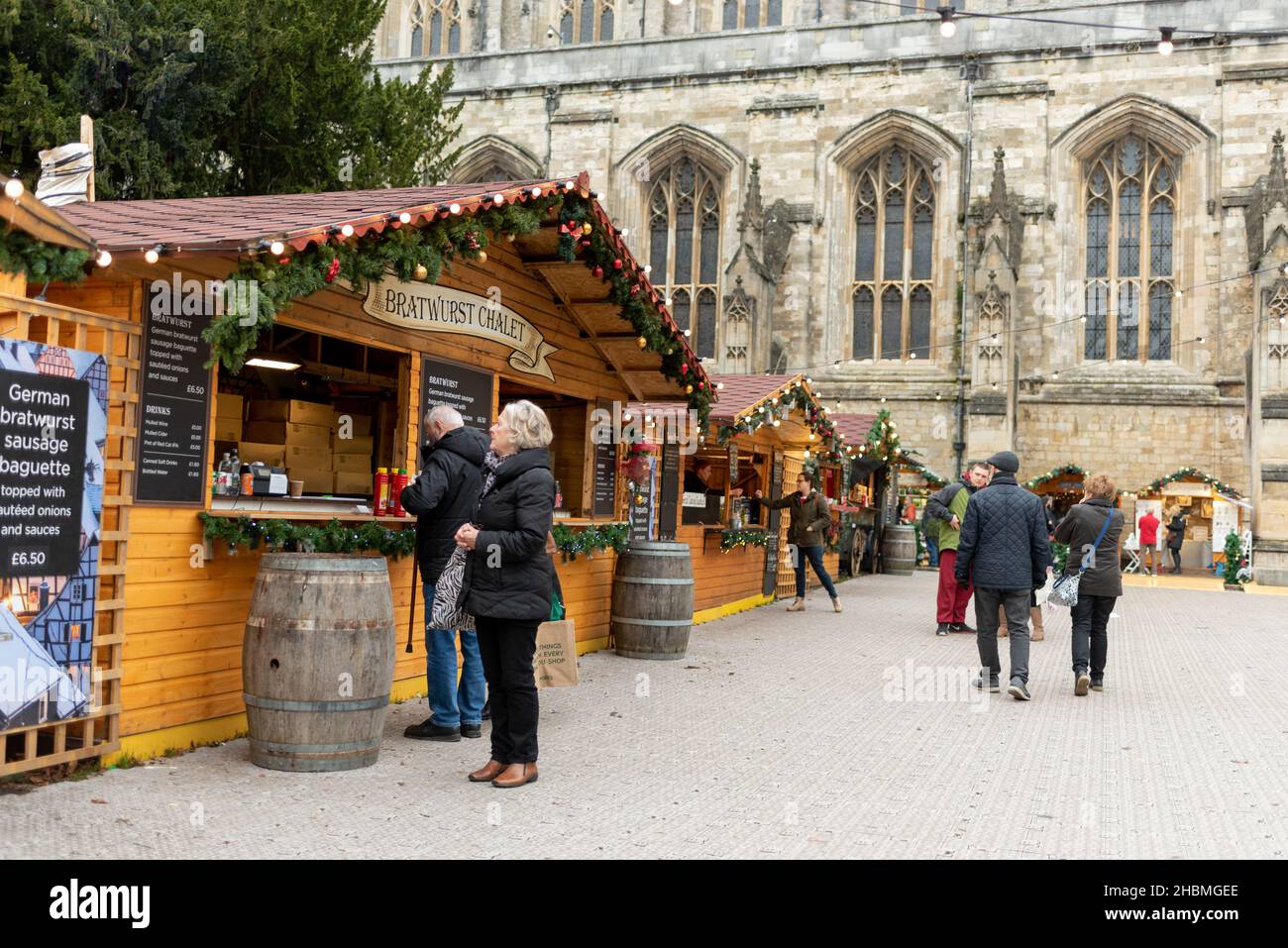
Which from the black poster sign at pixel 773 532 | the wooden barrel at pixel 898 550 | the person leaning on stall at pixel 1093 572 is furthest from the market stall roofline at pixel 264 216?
the wooden barrel at pixel 898 550

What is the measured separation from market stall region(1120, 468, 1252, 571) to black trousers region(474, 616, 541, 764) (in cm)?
2147

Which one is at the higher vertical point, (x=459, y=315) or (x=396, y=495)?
(x=459, y=315)

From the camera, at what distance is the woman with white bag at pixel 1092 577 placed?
30.6 ft

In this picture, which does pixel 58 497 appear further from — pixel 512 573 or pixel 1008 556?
pixel 1008 556

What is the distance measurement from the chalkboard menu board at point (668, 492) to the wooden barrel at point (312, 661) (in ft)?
21.9

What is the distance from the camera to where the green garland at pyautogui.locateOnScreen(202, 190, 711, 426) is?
581cm

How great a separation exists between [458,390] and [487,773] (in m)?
3.53

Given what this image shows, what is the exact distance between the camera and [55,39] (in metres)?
15.1

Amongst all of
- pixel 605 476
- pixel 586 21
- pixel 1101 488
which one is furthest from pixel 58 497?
pixel 586 21

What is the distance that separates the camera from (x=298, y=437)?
1074 centimetres

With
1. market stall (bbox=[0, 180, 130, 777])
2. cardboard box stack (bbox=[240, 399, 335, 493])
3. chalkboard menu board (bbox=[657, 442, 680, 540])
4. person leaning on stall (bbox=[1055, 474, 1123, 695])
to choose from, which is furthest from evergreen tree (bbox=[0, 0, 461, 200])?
person leaning on stall (bbox=[1055, 474, 1123, 695])

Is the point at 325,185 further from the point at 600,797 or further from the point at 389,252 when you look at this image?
the point at 600,797

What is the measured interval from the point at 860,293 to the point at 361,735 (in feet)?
80.6

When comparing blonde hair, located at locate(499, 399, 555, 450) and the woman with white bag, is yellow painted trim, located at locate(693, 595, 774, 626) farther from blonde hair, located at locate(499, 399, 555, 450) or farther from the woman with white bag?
blonde hair, located at locate(499, 399, 555, 450)
